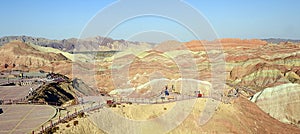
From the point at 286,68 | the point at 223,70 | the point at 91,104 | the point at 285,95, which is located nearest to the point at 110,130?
the point at 91,104

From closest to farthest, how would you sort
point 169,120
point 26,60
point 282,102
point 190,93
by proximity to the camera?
point 169,120 → point 190,93 → point 282,102 → point 26,60

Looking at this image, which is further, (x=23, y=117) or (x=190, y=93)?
(x=190, y=93)

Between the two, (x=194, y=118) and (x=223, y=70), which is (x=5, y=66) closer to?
(x=223, y=70)

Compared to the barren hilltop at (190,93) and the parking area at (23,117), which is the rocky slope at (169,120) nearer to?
the barren hilltop at (190,93)

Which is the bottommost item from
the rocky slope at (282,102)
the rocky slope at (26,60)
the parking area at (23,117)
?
the rocky slope at (282,102)

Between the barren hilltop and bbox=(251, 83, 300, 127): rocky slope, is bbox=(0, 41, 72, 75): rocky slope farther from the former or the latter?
bbox=(251, 83, 300, 127): rocky slope

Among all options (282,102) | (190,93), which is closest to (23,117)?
(190,93)

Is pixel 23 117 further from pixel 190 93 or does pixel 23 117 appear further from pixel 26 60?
pixel 26 60

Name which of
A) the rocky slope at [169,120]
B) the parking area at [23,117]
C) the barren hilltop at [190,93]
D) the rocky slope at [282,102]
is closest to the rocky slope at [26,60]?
the barren hilltop at [190,93]
